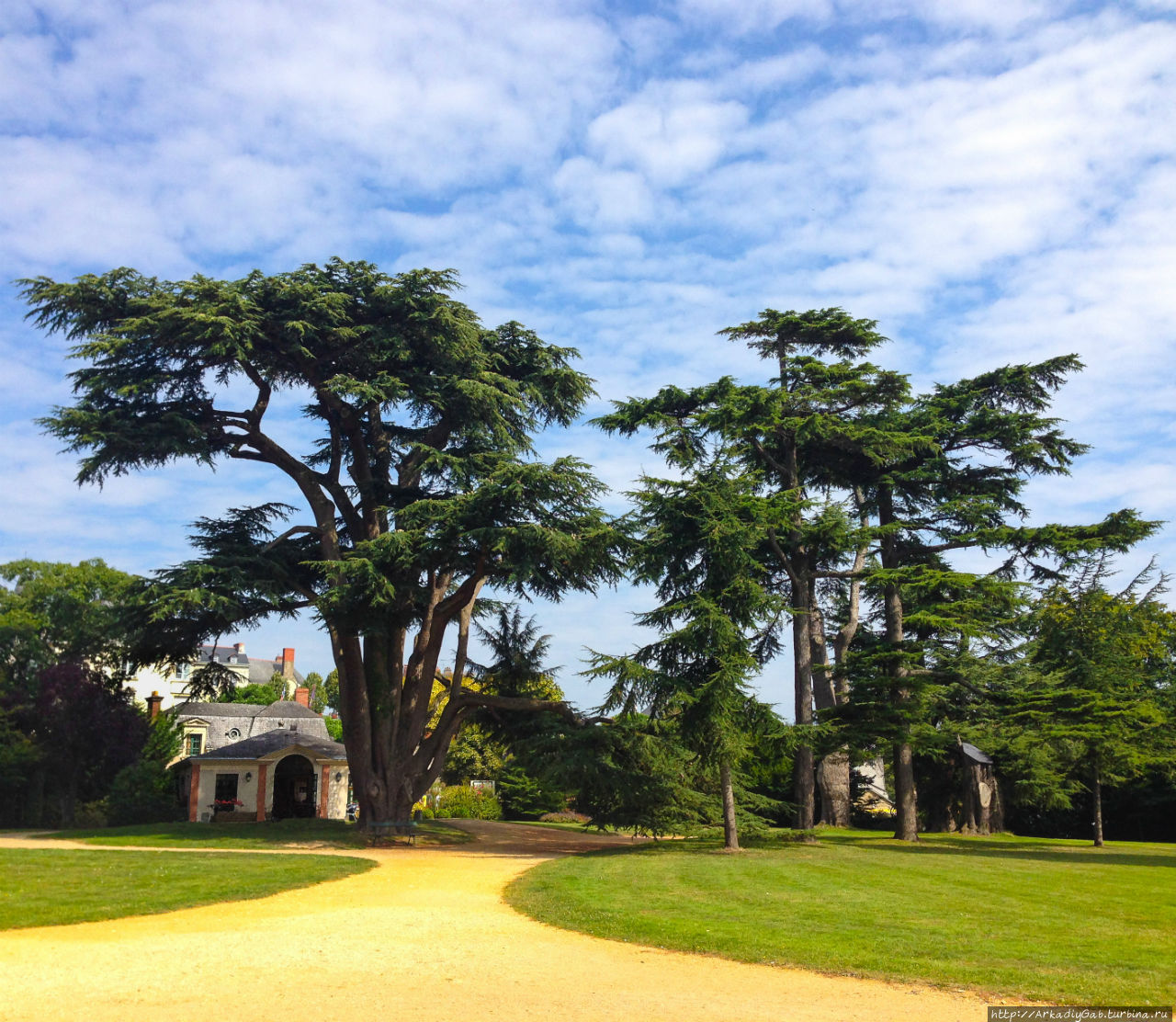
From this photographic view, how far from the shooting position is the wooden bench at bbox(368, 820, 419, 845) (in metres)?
23.6

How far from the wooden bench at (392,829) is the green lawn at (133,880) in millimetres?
4667

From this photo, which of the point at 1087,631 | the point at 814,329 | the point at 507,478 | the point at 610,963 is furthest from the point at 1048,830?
the point at 610,963

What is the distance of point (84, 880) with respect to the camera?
1367cm

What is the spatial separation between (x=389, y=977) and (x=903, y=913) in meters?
6.71

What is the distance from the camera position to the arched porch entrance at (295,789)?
117ft

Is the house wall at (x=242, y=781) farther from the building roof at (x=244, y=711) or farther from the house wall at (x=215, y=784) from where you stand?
the building roof at (x=244, y=711)

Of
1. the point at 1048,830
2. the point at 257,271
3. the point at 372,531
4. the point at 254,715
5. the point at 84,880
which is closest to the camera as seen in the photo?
the point at 84,880

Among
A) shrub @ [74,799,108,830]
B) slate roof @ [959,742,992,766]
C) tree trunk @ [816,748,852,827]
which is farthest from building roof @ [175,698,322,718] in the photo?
slate roof @ [959,742,992,766]

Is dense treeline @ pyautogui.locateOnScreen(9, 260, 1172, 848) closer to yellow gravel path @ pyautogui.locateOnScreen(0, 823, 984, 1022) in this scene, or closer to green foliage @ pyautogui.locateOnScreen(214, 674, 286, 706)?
yellow gravel path @ pyautogui.locateOnScreen(0, 823, 984, 1022)

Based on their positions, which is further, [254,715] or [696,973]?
[254,715]

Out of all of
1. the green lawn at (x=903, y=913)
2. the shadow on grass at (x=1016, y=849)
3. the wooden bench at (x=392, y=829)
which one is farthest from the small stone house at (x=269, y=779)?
the green lawn at (x=903, y=913)

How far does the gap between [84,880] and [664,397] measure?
64.8ft

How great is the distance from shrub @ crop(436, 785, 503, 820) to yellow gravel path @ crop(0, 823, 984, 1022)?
87.1 ft

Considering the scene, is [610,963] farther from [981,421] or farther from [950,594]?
[981,421]
